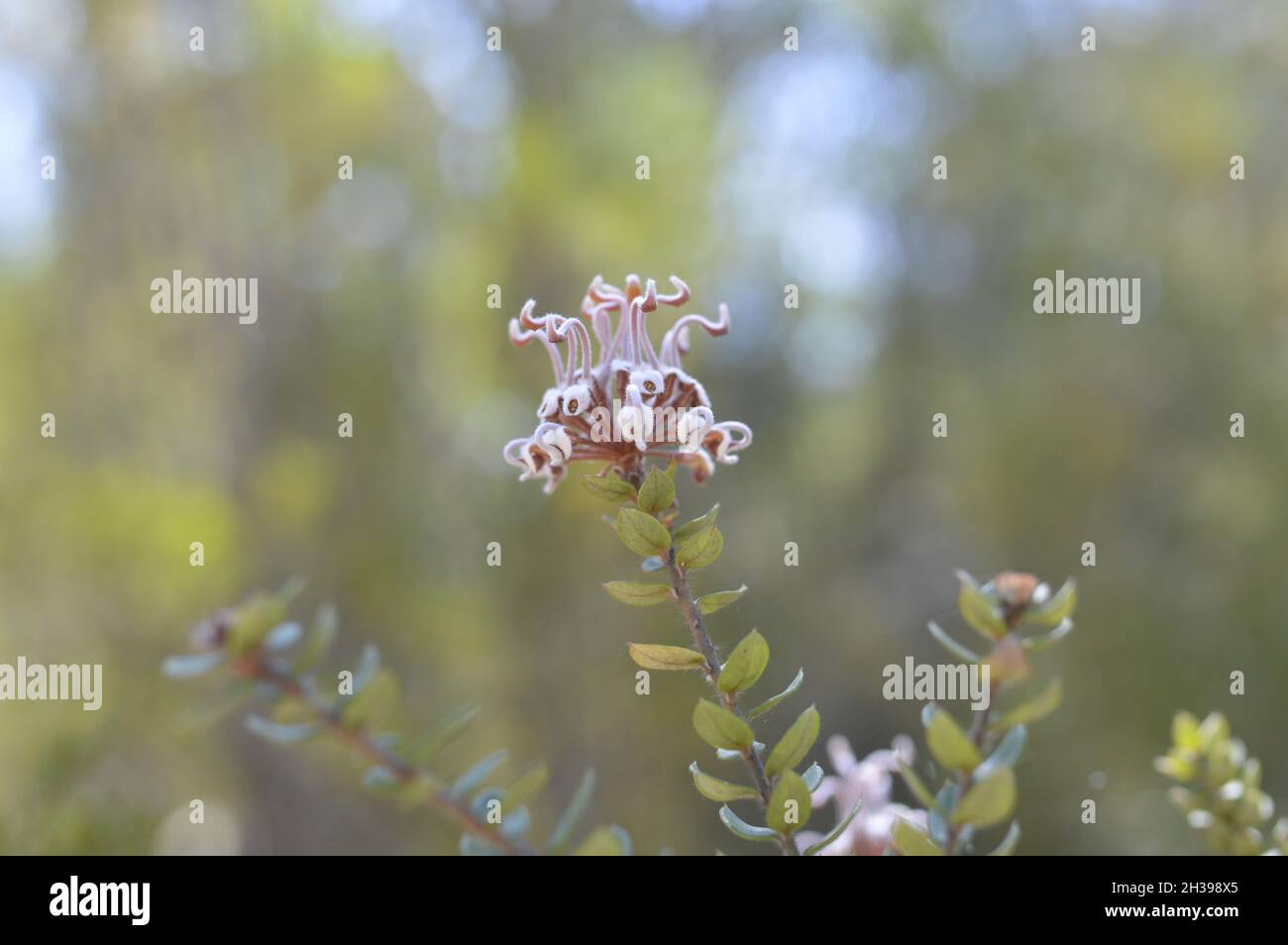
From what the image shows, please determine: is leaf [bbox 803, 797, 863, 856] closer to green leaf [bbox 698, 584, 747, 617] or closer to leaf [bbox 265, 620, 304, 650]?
green leaf [bbox 698, 584, 747, 617]

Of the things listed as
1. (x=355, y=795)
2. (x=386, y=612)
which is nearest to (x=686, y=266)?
(x=386, y=612)

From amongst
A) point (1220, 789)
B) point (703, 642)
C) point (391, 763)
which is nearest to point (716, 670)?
point (703, 642)

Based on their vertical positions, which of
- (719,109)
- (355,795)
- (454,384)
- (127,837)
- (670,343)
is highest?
(719,109)

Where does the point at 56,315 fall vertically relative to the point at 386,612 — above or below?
above

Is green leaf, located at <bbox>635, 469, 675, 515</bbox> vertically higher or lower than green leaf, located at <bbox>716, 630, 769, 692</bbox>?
higher

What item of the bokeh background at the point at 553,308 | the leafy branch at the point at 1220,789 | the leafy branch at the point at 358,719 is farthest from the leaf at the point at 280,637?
the bokeh background at the point at 553,308

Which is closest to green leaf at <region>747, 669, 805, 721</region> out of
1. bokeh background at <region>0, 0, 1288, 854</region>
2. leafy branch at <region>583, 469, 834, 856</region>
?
leafy branch at <region>583, 469, 834, 856</region>
